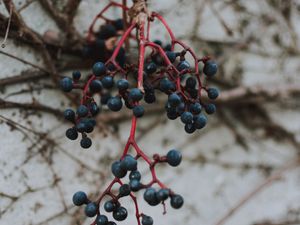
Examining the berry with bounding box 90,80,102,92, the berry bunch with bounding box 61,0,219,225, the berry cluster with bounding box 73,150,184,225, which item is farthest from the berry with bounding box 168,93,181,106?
the berry with bounding box 90,80,102,92

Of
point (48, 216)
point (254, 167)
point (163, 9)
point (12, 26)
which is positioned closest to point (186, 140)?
point (254, 167)

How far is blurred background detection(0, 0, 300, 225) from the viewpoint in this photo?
57.9 inches

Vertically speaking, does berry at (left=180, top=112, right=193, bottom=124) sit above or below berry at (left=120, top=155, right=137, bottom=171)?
above

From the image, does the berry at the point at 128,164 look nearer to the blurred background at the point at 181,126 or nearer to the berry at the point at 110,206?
the berry at the point at 110,206

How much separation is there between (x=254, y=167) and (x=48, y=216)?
0.88m

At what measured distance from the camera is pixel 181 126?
1.91 metres

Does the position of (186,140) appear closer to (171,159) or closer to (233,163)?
(233,163)

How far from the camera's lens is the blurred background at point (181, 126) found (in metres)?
1.47

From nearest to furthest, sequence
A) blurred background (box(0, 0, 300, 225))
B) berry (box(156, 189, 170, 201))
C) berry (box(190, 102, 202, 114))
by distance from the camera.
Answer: berry (box(156, 189, 170, 201))
berry (box(190, 102, 202, 114))
blurred background (box(0, 0, 300, 225))

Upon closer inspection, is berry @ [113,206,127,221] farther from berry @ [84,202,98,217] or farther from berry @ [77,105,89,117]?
berry @ [77,105,89,117]

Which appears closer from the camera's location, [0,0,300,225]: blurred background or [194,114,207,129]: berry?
[194,114,207,129]: berry

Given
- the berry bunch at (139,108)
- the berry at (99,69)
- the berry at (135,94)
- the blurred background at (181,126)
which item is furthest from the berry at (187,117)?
the blurred background at (181,126)

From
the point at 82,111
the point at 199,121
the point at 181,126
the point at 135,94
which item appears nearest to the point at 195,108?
the point at 199,121

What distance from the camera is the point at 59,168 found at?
1.56m
